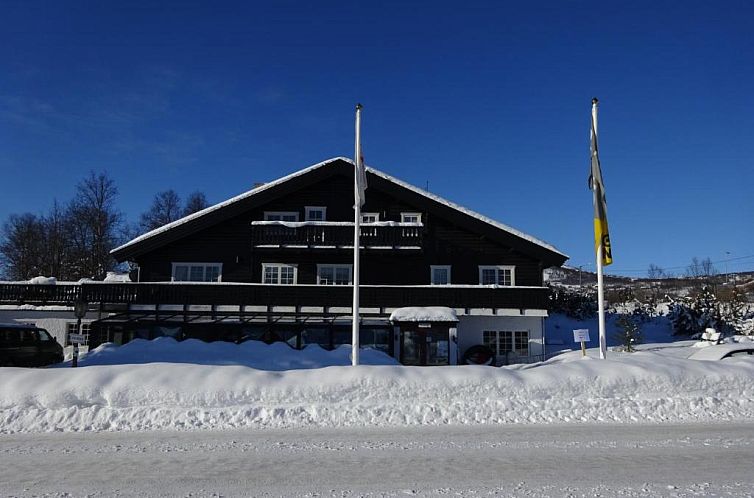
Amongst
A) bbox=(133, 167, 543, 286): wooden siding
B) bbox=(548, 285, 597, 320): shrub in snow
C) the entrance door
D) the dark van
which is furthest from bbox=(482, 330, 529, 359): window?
bbox=(548, 285, 597, 320): shrub in snow

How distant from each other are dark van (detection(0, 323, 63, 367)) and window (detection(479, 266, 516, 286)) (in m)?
19.5

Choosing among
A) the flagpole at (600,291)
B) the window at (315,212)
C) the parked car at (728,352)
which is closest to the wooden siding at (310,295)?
the window at (315,212)

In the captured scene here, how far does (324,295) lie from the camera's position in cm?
2780

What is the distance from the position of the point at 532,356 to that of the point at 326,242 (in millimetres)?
11520

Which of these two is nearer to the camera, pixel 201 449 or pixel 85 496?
pixel 85 496

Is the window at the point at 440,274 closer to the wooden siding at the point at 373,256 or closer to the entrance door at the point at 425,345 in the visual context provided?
the wooden siding at the point at 373,256

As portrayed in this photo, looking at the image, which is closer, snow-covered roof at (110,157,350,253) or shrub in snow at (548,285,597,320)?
snow-covered roof at (110,157,350,253)

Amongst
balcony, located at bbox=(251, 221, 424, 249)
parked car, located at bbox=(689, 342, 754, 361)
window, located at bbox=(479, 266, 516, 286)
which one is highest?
balcony, located at bbox=(251, 221, 424, 249)

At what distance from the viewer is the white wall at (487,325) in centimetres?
2852

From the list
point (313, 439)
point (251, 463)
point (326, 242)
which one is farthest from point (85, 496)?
point (326, 242)

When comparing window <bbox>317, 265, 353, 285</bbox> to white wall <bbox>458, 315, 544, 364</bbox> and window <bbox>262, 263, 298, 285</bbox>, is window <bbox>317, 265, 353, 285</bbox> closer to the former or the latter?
window <bbox>262, 263, 298, 285</bbox>

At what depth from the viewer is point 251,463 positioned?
23.4 feet

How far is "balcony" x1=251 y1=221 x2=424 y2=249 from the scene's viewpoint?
2814 centimetres

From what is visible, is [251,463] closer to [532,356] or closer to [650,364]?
[650,364]
